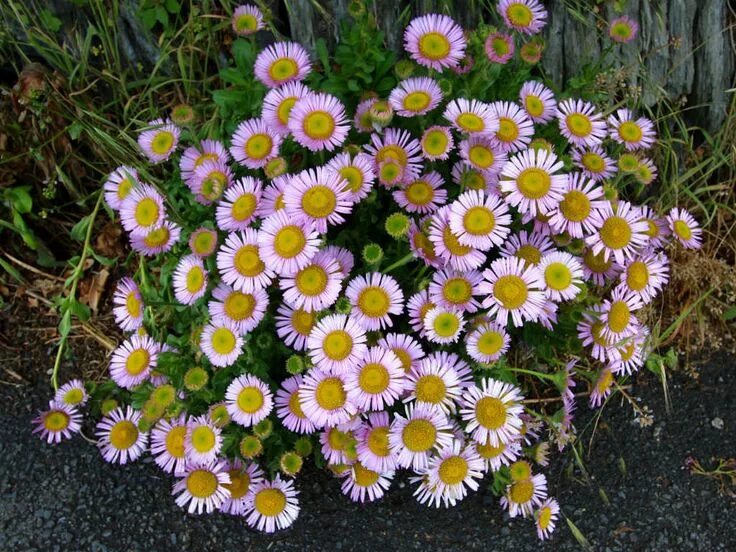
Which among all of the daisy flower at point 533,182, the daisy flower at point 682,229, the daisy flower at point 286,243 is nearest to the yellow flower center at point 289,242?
the daisy flower at point 286,243

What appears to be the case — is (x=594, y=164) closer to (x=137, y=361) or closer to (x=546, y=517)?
(x=546, y=517)

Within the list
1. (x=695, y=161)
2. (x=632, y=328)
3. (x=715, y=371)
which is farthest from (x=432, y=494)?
(x=695, y=161)

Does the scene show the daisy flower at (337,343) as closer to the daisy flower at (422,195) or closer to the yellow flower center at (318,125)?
the daisy flower at (422,195)

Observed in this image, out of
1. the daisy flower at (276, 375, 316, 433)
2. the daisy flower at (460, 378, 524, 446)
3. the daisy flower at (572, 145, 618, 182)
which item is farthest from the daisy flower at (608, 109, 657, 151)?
the daisy flower at (276, 375, 316, 433)

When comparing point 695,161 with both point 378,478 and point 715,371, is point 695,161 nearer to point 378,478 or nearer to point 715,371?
point 715,371

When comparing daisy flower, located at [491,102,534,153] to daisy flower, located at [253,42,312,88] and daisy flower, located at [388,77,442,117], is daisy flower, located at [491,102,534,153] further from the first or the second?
daisy flower, located at [253,42,312,88]

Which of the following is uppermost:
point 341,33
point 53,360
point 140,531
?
point 341,33

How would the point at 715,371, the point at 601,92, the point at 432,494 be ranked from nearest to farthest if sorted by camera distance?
the point at 432,494
the point at 601,92
the point at 715,371

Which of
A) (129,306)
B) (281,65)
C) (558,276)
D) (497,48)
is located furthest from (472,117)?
(129,306)

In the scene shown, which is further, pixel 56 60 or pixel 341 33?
pixel 56 60

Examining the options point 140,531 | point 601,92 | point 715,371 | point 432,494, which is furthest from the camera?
point 715,371
